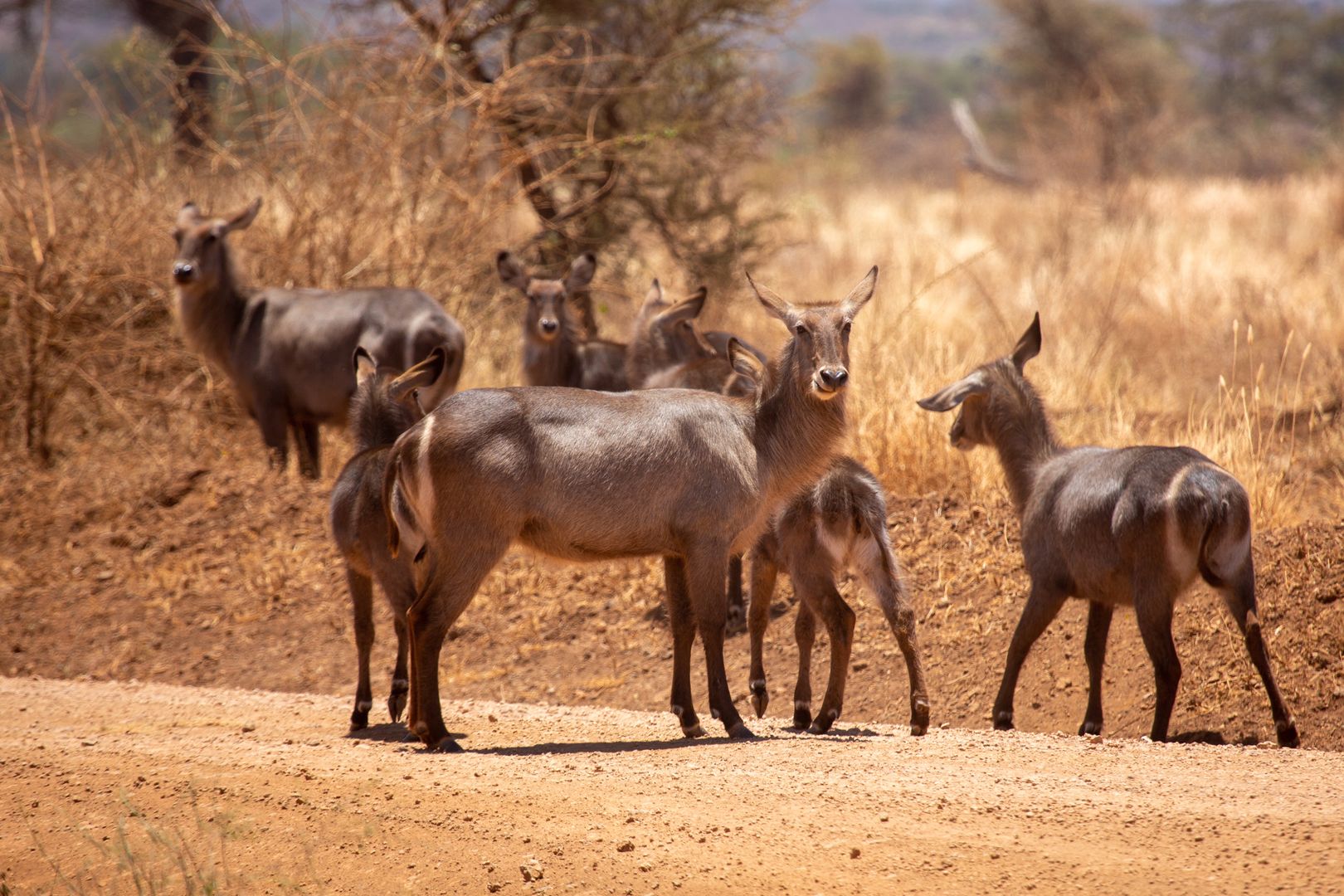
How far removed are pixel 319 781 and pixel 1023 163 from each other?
2820 centimetres

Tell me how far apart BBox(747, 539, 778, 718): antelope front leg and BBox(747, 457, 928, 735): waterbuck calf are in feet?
0.79

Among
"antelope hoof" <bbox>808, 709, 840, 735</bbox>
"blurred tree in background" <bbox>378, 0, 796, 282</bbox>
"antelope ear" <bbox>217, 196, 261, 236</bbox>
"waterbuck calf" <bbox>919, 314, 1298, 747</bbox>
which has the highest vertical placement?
"blurred tree in background" <bbox>378, 0, 796, 282</bbox>

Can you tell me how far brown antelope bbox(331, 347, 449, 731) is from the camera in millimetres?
7148

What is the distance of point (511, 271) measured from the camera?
11.6 m

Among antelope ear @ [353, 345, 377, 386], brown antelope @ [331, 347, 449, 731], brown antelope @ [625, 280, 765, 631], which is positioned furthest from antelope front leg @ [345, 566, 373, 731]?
brown antelope @ [625, 280, 765, 631]

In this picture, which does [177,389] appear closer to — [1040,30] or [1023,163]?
[1023,163]

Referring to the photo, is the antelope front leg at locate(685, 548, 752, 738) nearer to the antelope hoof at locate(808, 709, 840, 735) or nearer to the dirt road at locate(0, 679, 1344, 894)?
the dirt road at locate(0, 679, 1344, 894)

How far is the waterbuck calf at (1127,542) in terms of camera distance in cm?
663

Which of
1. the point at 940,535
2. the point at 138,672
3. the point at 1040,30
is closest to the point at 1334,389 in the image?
the point at 940,535

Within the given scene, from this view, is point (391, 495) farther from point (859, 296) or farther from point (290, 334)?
point (290, 334)

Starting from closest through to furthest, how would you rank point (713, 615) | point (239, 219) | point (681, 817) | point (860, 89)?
point (681, 817)
point (713, 615)
point (239, 219)
point (860, 89)

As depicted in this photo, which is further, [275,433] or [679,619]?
[275,433]

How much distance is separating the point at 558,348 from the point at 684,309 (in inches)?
44.3

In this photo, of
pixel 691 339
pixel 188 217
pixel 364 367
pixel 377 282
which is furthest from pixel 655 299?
pixel 188 217
